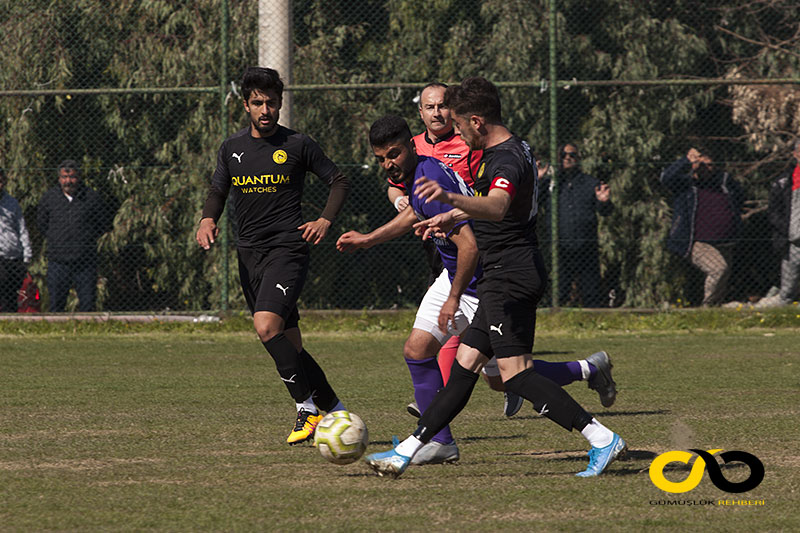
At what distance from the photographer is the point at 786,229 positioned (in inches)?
550

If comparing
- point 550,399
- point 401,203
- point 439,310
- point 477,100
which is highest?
point 477,100

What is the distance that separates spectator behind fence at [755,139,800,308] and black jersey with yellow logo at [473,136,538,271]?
28.5 feet

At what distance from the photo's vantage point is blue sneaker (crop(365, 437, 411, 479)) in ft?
18.9

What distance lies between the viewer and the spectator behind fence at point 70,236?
13727mm

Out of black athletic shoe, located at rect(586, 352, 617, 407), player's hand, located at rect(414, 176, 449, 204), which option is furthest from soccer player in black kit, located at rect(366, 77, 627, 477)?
black athletic shoe, located at rect(586, 352, 617, 407)

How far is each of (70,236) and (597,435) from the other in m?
9.30

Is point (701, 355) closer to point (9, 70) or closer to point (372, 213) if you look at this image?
point (372, 213)

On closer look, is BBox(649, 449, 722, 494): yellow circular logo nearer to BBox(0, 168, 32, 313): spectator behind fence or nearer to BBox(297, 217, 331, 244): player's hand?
BBox(297, 217, 331, 244): player's hand

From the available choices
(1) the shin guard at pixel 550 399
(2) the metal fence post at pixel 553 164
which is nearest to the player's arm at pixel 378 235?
(1) the shin guard at pixel 550 399

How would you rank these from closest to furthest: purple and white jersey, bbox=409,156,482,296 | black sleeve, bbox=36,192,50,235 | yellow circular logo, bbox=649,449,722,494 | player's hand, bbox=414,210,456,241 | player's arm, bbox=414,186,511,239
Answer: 1. player's arm, bbox=414,186,511,239
2. player's hand, bbox=414,210,456,241
3. yellow circular logo, bbox=649,449,722,494
4. purple and white jersey, bbox=409,156,482,296
5. black sleeve, bbox=36,192,50,235

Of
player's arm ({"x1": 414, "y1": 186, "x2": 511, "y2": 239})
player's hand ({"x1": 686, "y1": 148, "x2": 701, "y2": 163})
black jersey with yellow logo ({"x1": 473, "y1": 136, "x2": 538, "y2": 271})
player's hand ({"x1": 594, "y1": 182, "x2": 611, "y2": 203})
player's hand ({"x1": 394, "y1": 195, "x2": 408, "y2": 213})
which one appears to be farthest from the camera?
player's hand ({"x1": 594, "y1": 182, "x2": 611, "y2": 203})

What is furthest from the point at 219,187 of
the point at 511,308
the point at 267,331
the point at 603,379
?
the point at 603,379

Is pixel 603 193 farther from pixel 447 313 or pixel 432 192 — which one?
pixel 432 192

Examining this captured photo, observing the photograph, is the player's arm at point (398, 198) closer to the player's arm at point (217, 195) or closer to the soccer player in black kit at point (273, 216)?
the soccer player in black kit at point (273, 216)
